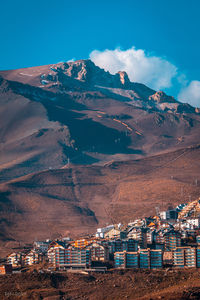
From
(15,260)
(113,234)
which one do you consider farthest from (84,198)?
(15,260)

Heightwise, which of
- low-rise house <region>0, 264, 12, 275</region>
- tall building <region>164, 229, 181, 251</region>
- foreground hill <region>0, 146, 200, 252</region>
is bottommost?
low-rise house <region>0, 264, 12, 275</region>

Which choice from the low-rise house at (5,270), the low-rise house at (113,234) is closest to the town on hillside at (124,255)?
the low-rise house at (5,270)

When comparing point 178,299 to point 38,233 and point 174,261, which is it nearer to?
point 174,261

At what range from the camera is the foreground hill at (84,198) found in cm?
14275

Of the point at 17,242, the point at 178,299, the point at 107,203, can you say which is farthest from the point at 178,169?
the point at 178,299

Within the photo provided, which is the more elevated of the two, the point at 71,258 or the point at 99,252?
the point at 99,252

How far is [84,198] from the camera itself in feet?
583

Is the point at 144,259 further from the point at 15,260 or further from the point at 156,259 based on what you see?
the point at 15,260

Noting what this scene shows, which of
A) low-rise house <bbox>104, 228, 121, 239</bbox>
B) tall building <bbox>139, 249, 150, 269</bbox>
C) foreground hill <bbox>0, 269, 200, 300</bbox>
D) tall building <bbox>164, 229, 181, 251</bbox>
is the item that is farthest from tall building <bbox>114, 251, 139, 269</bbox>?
low-rise house <bbox>104, 228, 121, 239</bbox>

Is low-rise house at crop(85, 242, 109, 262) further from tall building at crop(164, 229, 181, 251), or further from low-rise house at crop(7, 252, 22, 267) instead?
low-rise house at crop(7, 252, 22, 267)

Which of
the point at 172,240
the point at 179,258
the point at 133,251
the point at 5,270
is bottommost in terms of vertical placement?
the point at 5,270

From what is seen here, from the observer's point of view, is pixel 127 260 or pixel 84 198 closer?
pixel 127 260

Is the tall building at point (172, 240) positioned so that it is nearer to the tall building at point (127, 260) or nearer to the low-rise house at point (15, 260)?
the tall building at point (127, 260)

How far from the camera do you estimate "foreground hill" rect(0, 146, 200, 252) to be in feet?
468
